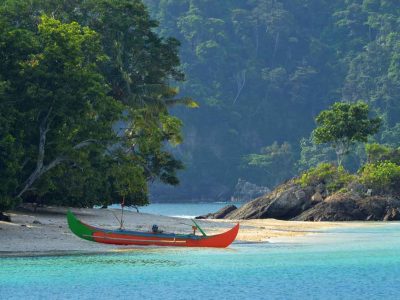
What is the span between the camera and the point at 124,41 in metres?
62.6

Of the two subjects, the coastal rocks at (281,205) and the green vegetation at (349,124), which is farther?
the green vegetation at (349,124)

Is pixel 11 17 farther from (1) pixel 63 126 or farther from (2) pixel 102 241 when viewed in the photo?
(2) pixel 102 241

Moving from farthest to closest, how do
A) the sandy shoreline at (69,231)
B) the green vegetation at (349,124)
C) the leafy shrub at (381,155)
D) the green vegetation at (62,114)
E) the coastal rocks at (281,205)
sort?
the leafy shrub at (381,155) → the green vegetation at (349,124) → the coastal rocks at (281,205) → the green vegetation at (62,114) → the sandy shoreline at (69,231)

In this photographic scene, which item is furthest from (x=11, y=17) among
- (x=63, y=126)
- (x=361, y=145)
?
(x=361, y=145)

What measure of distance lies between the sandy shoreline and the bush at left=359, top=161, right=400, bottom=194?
14.1 metres

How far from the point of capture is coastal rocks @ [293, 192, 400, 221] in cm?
7188

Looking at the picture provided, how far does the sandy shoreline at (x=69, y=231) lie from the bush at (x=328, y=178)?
14.1 metres

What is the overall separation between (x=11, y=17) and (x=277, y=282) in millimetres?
23610

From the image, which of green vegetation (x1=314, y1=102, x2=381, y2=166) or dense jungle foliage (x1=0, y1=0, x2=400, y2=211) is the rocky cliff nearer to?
dense jungle foliage (x1=0, y1=0, x2=400, y2=211)

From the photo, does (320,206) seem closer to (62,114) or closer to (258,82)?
(62,114)

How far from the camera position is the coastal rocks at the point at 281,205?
73938 mm

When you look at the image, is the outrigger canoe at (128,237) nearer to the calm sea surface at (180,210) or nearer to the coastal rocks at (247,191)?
the calm sea surface at (180,210)

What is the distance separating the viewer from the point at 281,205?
244 ft

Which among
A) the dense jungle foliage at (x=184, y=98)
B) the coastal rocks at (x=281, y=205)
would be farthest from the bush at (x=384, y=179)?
the coastal rocks at (x=281, y=205)
